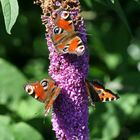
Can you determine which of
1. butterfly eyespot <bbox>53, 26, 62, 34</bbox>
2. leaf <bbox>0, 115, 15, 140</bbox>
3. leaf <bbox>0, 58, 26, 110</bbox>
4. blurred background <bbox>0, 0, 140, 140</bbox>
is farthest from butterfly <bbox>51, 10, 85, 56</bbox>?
leaf <bbox>0, 58, 26, 110</bbox>

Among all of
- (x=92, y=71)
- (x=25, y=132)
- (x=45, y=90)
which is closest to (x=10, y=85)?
(x=25, y=132)

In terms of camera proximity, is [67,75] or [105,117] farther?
[105,117]

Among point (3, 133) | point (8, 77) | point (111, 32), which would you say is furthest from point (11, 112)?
point (111, 32)

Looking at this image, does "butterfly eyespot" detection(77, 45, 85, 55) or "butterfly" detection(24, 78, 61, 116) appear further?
"butterfly" detection(24, 78, 61, 116)

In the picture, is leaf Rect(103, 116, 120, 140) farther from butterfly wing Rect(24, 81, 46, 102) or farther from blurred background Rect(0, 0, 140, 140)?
butterfly wing Rect(24, 81, 46, 102)

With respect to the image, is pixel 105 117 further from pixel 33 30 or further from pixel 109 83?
pixel 33 30

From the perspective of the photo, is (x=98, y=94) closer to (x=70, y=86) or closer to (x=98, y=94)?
(x=98, y=94)

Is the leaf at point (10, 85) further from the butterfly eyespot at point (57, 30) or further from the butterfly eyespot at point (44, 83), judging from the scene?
the butterfly eyespot at point (57, 30)
